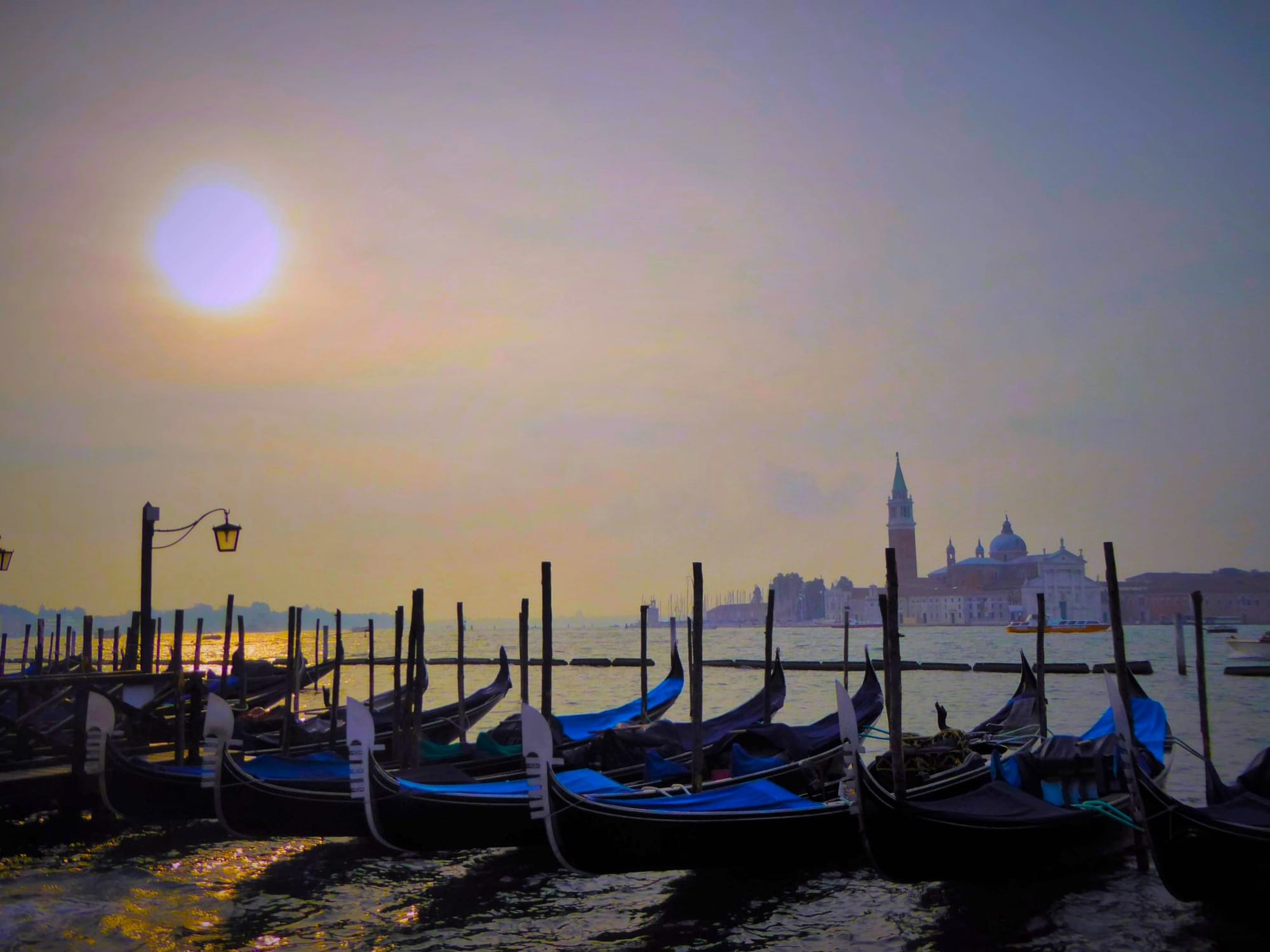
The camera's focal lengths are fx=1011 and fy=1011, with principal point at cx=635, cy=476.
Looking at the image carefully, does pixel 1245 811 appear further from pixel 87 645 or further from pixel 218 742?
pixel 87 645

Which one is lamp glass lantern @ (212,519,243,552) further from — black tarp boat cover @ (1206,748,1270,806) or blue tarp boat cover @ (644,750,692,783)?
black tarp boat cover @ (1206,748,1270,806)

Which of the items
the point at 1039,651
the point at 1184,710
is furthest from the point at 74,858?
the point at 1184,710

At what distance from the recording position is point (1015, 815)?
6031mm

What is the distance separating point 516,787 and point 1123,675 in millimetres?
3906

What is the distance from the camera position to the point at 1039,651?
1001 cm

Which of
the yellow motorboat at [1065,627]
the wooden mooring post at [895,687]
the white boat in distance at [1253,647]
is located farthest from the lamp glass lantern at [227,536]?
the yellow motorboat at [1065,627]

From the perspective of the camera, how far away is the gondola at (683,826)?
574cm

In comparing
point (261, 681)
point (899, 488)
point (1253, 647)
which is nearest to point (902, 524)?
point (899, 488)

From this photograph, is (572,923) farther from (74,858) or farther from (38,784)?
(38,784)

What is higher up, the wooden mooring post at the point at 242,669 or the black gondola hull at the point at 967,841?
the wooden mooring post at the point at 242,669

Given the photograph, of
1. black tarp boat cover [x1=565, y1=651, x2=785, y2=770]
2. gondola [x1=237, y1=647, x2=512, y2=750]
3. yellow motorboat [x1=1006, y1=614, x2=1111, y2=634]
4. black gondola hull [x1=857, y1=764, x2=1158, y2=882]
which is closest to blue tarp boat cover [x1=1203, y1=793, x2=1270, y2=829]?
black gondola hull [x1=857, y1=764, x2=1158, y2=882]

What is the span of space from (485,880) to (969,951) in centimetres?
308

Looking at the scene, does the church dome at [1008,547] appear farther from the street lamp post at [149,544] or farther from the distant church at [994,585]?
the street lamp post at [149,544]

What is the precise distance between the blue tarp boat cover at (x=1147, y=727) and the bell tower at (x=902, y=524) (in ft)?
327
